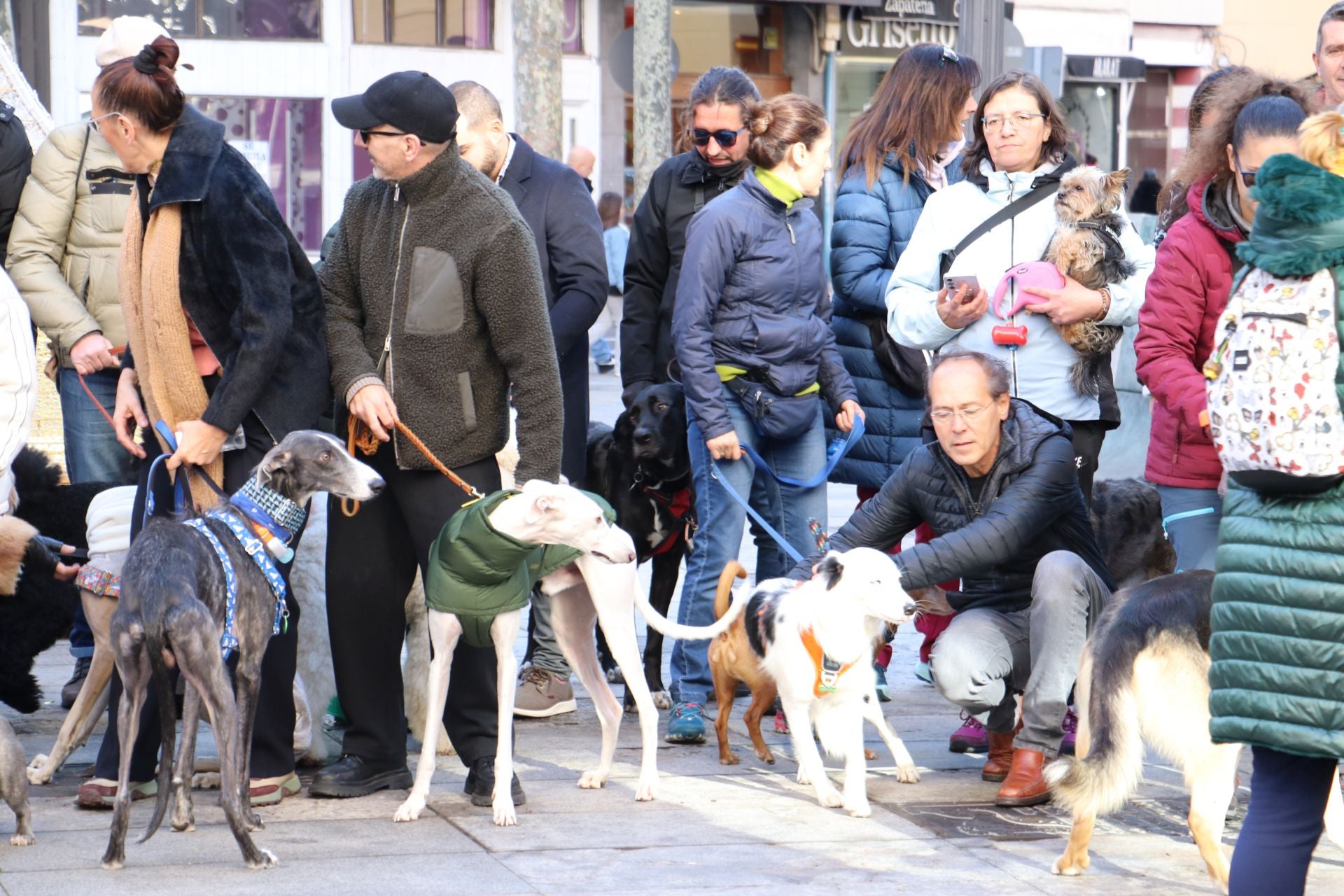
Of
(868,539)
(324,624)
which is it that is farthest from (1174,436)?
(324,624)

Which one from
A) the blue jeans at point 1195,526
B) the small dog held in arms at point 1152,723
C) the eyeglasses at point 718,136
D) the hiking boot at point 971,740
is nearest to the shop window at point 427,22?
the eyeglasses at point 718,136

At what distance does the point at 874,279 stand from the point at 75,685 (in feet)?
10.7

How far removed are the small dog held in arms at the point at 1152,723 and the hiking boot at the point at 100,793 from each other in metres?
2.56

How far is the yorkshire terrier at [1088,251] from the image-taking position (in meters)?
5.54

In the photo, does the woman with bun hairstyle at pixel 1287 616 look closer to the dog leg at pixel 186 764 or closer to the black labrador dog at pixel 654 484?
the dog leg at pixel 186 764

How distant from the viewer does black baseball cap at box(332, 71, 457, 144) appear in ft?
15.5

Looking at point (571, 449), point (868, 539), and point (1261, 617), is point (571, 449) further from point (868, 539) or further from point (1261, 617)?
point (1261, 617)

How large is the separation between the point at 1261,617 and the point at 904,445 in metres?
2.98

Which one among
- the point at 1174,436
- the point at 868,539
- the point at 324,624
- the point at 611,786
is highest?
the point at 1174,436

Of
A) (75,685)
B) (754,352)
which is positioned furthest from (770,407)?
(75,685)

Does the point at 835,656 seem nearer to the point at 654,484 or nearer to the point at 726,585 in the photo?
the point at 726,585

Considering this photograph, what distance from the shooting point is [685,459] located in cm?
622

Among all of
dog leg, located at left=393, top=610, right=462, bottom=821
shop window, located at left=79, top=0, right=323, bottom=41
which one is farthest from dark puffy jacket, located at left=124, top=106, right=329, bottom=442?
shop window, located at left=79, top=0, right=323, bottom=41

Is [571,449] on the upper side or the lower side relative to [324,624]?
upper
